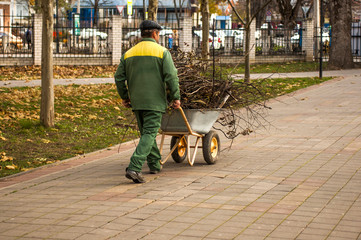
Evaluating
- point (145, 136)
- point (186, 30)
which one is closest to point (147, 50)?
point (145, 136)

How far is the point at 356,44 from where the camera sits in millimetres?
33625

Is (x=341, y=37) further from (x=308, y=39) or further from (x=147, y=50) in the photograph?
(x=147, y=50)

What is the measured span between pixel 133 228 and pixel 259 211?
1236mm

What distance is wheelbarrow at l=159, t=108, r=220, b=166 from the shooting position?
27.6 ft

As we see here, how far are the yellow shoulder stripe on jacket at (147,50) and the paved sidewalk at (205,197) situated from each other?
1.42m

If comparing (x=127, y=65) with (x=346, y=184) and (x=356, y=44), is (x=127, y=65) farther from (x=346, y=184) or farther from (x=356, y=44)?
(x=356, y=44)

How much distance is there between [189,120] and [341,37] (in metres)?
22.3

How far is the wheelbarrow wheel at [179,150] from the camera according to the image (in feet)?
29.9

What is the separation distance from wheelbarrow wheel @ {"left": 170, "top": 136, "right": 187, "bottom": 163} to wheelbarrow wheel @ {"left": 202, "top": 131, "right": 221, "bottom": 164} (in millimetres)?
321

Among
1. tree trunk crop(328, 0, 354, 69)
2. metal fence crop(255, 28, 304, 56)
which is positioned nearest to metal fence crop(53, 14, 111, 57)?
metal fence crop(255, 28, 304, 56)

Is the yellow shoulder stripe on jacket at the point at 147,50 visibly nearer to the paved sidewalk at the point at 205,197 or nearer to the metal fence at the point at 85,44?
the paved sidewalk at the point at 205,197

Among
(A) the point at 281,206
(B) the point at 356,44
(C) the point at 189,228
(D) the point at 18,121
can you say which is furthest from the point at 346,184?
(B) the point at 356,44

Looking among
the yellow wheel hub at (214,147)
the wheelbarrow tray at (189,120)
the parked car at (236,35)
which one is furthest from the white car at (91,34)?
the wheelbarrow tray at (189,120)

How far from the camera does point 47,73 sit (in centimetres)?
1202
